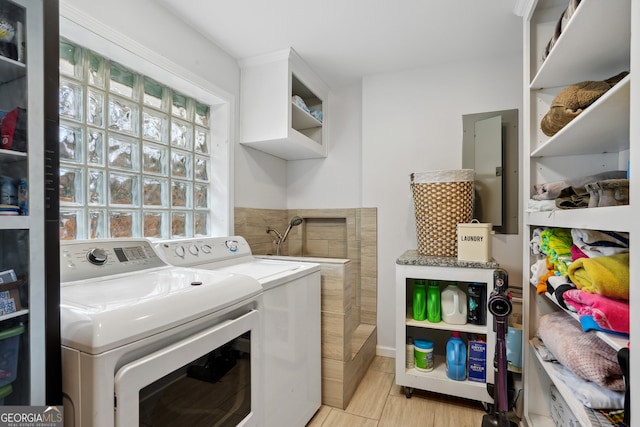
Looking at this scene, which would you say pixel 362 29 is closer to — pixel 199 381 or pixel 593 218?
pixel 593 218

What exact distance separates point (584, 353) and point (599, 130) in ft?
2.55

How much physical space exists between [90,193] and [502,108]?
2.62m

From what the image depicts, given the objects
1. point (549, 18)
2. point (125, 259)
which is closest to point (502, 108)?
point (549, 18)

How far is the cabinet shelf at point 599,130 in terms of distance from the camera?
84 centimetres

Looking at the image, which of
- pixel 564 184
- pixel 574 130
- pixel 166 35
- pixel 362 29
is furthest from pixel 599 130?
pixel 166 35

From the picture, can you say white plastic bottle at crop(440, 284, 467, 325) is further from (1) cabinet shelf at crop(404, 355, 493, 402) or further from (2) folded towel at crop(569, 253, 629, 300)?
(2) folded towel at crop(569, 253, 629, 300)

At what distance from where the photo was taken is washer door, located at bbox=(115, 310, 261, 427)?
2.42 feet

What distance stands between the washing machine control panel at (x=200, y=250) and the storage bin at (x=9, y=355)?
28.4 inches

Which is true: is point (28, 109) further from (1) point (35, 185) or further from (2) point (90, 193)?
(2) point (90, 193)

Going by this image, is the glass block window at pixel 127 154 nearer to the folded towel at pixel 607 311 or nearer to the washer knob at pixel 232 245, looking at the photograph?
the washer knob at pixel 232 245

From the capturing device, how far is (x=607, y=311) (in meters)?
0.81

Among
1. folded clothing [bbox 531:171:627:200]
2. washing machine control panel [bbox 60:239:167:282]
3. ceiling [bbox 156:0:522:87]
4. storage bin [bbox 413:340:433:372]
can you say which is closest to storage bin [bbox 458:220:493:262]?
folded clothing [bbox 531:171:627:200]

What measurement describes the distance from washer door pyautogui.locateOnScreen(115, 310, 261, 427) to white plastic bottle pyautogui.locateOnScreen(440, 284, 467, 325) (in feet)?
3.95

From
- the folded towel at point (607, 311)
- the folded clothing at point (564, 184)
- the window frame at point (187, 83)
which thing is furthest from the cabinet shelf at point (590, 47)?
the window frame at point (187, 83)
